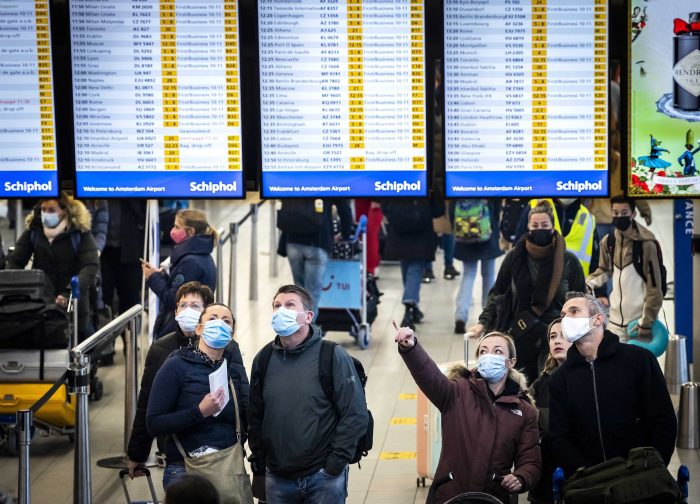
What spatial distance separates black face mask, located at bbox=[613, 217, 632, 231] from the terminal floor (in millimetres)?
1910

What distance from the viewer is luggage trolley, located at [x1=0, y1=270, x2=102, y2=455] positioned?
9.79 meters

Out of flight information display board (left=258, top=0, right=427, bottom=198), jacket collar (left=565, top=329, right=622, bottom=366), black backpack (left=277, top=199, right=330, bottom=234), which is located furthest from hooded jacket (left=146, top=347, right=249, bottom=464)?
black backpack (left=277, top=199, right=330, bottom=234)

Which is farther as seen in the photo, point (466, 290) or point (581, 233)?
point (466, 290)

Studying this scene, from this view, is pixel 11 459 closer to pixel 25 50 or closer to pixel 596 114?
pixel 25 50

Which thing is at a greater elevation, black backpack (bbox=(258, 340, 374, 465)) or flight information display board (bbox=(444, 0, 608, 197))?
flight information display board (bbox=(444, 0, 608, 197))

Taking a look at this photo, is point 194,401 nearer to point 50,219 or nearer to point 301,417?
point 301,417

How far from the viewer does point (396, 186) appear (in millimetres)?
7395

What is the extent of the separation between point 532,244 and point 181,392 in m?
3.32

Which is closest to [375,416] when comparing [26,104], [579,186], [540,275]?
[540,275]

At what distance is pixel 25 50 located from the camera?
7.45 metres

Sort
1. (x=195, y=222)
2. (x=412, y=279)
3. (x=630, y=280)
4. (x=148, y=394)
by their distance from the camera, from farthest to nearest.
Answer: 1. (x=412, y=279)
2. (x=630, y=280)
3. (x=195, y=222)
4. (x=148, y=394)

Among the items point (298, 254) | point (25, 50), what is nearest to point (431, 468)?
point (25, 50)

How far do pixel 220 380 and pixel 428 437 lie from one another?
232cm

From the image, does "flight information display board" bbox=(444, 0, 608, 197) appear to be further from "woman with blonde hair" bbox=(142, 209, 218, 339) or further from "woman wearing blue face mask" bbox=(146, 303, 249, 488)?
"woman with blonde hair" bbox=(142, 209, 218, 339)
